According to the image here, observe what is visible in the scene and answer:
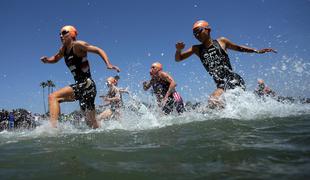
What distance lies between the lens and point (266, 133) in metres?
4.11

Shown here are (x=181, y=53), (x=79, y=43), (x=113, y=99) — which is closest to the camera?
(x=79, y=43)

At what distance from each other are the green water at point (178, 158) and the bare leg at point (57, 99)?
1878 millimetres

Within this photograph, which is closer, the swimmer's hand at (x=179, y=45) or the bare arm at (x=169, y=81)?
the swimmer's hand at (x=179, y=45)

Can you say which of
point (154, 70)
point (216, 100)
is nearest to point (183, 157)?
point (216, 100)

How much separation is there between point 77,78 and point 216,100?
2891mm

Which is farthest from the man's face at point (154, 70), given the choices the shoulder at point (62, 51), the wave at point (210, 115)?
the shoulder at point (62, 51)

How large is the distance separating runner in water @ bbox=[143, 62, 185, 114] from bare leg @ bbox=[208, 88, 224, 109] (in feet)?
5.93

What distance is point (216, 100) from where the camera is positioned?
6855 mm

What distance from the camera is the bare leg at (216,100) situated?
6.86 meters

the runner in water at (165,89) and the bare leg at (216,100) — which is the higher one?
the runner in water at (165,89)

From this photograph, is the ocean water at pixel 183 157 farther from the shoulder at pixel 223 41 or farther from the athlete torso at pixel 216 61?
the shoulder at pixel 223 41

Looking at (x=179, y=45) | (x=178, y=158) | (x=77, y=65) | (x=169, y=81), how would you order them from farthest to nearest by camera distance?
(x=169, y=81) → (x=179, y=45) → (x=77, y=65) → (x=178, y=158)

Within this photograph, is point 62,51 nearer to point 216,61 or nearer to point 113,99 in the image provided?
point 216,61

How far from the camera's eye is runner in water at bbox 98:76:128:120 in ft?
33.3
